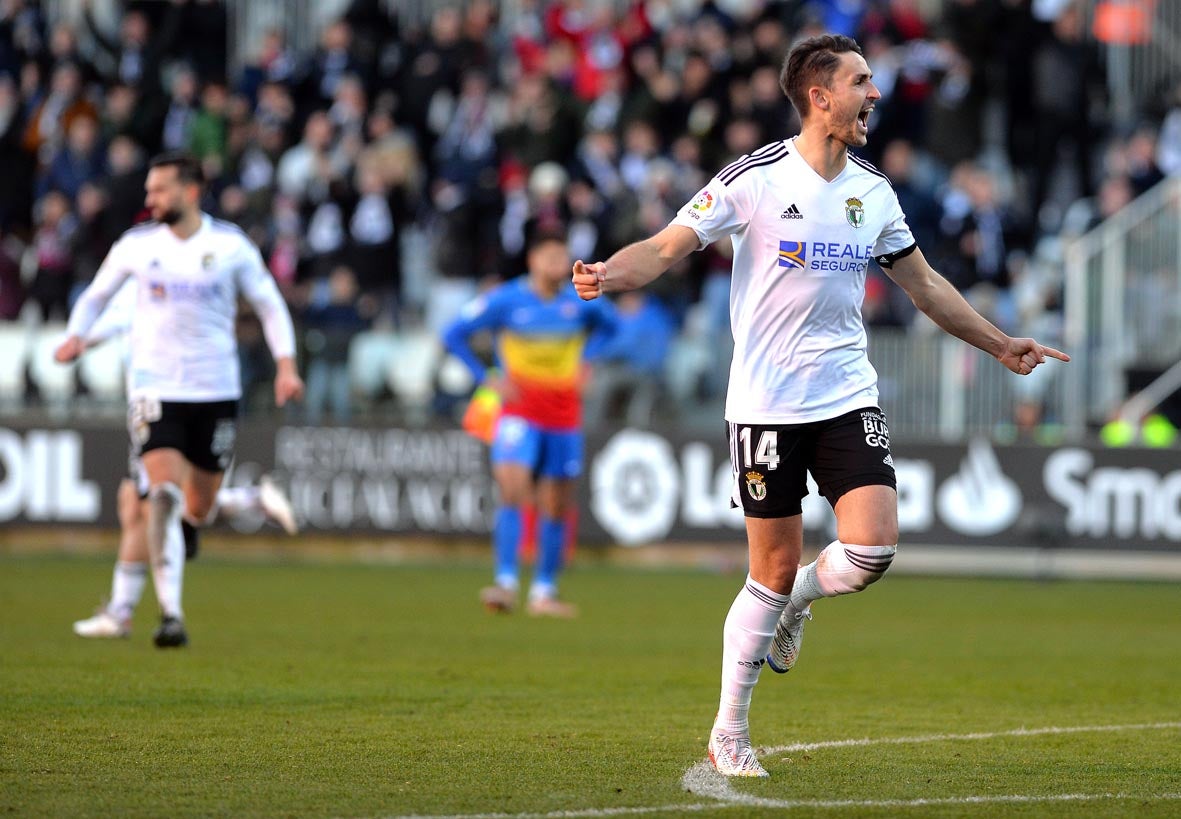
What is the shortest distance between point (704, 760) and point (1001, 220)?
1441 centimetres

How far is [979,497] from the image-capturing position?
19.2m

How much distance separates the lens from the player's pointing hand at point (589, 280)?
251 inches

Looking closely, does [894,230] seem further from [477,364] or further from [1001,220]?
[1001,220]

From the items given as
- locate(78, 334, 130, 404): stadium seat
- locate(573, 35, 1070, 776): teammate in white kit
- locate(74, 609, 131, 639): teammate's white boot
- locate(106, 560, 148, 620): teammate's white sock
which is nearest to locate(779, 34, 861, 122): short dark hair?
locate(573, 35, 1070, 776): teammate in white kit

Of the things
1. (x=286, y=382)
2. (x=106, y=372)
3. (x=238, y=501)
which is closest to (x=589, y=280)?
(x=286, y=382)

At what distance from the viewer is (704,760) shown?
283 inches

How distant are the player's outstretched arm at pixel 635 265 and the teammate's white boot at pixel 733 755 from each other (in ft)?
5.49

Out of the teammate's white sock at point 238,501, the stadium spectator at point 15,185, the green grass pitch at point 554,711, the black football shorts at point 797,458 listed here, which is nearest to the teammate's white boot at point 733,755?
the green grass pitch at point 554,711

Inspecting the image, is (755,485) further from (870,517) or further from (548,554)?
(548,554)

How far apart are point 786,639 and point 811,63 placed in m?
2.18

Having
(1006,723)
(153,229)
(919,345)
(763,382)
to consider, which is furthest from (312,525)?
(763,382)

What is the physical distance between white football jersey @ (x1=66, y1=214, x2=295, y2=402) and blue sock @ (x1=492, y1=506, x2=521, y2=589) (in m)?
3.54

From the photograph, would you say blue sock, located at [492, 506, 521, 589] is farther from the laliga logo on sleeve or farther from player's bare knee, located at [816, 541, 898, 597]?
player's bare knee, located at [816, 541, 898, 597]

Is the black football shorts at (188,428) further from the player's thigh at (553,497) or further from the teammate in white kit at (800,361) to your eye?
the teammate in white kit at (800,361)
